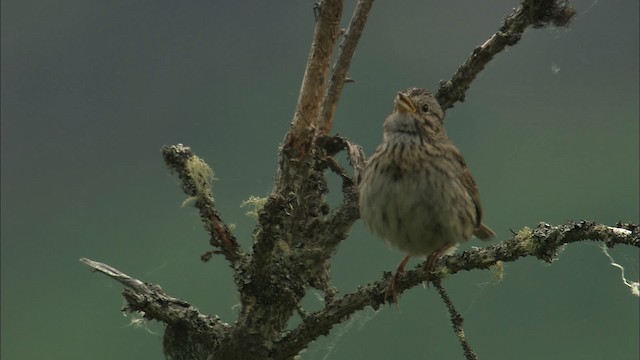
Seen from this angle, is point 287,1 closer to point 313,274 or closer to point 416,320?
point 416,320

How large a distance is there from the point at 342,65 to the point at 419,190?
2.70ft

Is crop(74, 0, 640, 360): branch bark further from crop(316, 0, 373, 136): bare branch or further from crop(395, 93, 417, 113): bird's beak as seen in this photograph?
crop(395, 93, 417, 113): bird's beak

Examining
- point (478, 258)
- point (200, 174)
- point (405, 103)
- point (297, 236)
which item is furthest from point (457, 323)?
point (405, 103)

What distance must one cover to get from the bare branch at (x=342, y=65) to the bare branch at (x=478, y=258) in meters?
0.99

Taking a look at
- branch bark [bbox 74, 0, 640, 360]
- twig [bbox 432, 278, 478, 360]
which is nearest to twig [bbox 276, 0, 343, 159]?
branch bark [bbox 74, 0, 640, 360]

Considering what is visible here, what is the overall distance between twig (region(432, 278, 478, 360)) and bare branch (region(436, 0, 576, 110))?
55.6 inches

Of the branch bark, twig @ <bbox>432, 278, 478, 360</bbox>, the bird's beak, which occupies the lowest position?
twig @ <bbox>432, 278, 478, 360</bbox>

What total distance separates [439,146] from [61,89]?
4800cm

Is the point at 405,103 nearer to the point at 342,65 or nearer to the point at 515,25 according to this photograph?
the point at 342,65

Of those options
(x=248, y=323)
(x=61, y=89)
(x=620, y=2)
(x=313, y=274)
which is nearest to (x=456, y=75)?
(x=313, y=274)

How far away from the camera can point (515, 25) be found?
6.40m

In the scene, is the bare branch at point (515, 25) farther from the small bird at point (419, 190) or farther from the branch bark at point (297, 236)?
the small bird at point (419, 190)

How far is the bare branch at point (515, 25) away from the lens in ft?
20.9

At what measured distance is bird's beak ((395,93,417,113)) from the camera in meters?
7.12
